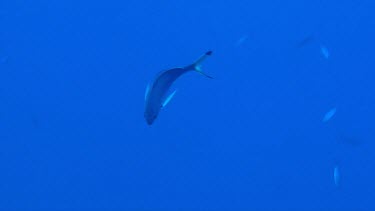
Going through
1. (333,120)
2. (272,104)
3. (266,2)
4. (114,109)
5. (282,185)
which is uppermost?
(266,2)

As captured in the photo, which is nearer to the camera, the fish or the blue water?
the fish

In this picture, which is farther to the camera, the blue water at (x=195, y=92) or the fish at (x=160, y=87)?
the blue water at (x=195, y=92)

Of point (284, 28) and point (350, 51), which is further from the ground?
point (284, 28)

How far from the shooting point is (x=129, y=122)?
32.6 feet

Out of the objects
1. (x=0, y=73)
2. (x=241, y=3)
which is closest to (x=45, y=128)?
(x=0, y=73)

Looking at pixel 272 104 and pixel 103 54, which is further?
pixel 272 104

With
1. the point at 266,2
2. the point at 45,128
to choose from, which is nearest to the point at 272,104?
the point at 266,2

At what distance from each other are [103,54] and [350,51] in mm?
3998

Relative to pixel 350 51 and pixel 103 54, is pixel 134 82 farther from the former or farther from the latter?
pixel 350 51

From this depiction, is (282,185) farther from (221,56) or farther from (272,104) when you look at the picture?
(221,56)

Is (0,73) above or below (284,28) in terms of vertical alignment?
above

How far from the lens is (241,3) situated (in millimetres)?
9836

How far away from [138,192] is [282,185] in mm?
2418

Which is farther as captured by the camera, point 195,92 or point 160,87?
point 195,92
